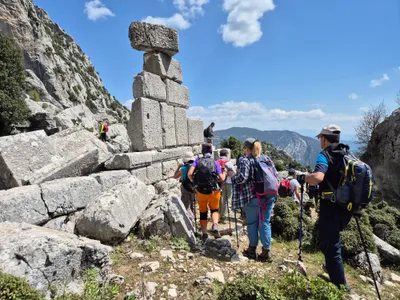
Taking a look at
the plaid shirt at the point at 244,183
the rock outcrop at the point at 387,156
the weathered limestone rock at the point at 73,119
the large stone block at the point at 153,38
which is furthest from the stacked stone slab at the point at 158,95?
the weathered limestone rock at the point at 73,119

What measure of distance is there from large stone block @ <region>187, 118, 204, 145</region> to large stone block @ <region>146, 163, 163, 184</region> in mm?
2252

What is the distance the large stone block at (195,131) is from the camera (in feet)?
30.2

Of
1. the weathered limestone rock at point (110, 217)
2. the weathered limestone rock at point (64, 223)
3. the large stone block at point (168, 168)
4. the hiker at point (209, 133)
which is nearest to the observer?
the weathered limestone rock at point (110, 217)

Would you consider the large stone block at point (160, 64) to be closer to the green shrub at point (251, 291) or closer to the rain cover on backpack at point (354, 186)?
the rain cover on backpack at point (354, 186)

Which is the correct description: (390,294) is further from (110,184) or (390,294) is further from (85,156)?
(85,156)

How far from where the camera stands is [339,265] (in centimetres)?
347

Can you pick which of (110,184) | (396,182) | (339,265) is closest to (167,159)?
(110,184)

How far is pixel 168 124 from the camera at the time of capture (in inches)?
309

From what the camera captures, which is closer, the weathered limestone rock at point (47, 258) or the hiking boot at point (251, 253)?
the weathered limestone rock at point (47, 258)

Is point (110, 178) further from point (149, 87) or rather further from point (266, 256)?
point (266, 256)

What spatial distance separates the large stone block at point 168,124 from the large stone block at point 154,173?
80 cm

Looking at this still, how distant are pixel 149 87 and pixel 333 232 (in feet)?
18.3

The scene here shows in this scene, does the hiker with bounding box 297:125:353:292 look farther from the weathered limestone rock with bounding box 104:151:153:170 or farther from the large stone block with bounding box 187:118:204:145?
the large stone block with bounding box 187:118:204:145

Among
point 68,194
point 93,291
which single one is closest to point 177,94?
point 68,194
